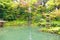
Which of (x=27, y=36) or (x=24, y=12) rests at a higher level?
(x=24, y=12)

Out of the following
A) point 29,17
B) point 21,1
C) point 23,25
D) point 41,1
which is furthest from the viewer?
point 41,1

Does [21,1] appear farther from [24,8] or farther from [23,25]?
[23,25]

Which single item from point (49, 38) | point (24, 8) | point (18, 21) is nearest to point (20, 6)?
point (24, 8)

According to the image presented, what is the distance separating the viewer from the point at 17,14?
66.9 ft

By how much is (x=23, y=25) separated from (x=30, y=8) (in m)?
3.27

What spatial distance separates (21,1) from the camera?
71.0 ft

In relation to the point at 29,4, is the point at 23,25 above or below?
below

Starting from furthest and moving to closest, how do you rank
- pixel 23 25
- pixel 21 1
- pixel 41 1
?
pixel 41 1, pixel 21 1, pixel 23 25

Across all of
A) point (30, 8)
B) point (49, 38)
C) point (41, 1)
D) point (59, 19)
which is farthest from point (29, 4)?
point (49, 38)

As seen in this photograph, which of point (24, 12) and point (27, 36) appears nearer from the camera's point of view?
point (27, 36)

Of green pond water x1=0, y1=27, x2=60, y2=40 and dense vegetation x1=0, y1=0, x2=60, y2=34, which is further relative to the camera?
dense vegetation x1=0, y1=0, x2=60, y2=34

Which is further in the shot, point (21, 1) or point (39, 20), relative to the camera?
point (21, 1)

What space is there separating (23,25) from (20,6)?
3.11 metres

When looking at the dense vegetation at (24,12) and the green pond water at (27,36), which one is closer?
the green pond water at (27,36)
